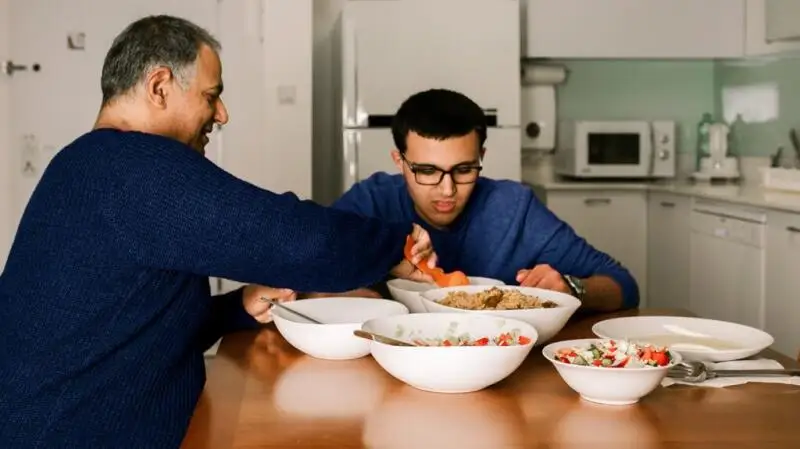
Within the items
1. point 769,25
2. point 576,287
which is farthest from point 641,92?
point 576,287

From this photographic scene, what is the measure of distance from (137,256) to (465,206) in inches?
44.0

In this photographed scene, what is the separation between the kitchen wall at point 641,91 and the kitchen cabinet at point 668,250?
698mm

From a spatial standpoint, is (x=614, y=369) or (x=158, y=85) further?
(x=158, y=85)

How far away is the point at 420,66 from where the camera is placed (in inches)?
164

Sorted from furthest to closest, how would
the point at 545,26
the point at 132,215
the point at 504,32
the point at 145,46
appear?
1. the point at 545,26
2. the point at 504,32
3. the point at 145,46
4. the point at 132,215

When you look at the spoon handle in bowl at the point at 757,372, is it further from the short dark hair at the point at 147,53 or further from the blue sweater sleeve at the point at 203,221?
the short dark hair at the point at 147,53

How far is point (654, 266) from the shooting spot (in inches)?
179

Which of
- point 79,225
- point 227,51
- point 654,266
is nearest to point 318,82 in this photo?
point 227,51

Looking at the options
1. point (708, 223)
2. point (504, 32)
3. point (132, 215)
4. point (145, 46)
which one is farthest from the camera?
point (504, 32)

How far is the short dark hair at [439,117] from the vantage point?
2.12 metres

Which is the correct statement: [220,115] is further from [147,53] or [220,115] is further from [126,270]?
[126,270]

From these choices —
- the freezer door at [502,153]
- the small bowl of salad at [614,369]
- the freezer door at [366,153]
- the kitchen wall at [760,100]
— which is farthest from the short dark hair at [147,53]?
the kitchen wall at [760,100]

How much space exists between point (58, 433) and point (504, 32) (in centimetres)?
325

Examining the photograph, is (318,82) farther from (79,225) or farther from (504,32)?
(79,225)
